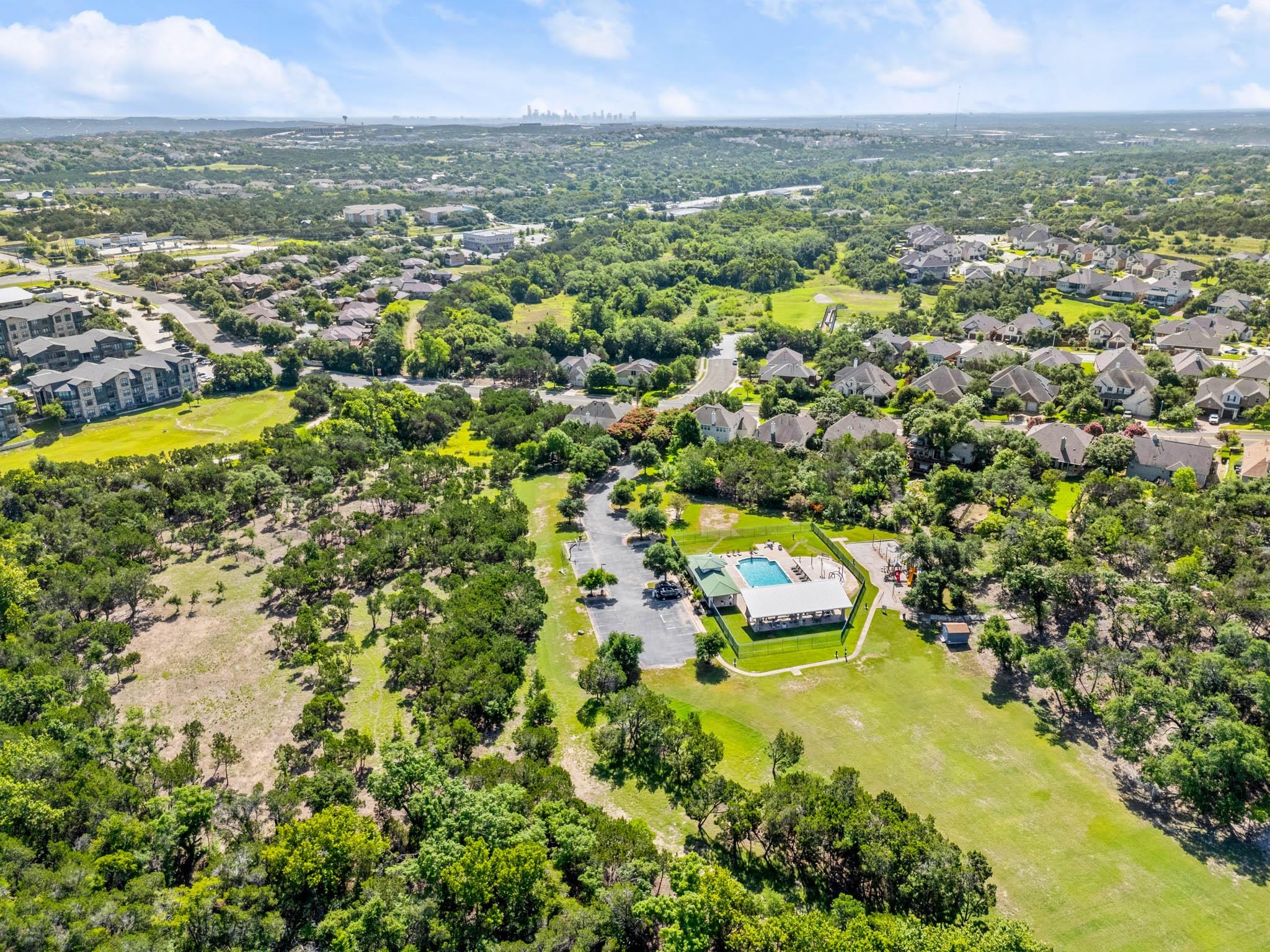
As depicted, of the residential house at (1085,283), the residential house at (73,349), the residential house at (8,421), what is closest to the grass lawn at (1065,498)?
the residential house at (1085,283)

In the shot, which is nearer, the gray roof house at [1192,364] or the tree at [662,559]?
the tree at [662,559]

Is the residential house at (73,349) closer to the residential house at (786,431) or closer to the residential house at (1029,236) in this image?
the residential house at (786,431)

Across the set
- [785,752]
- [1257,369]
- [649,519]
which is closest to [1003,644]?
[785,752]

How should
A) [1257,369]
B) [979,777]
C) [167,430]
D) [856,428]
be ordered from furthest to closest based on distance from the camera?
[167,430] < [1257,369] < [856,428] < [979,777]

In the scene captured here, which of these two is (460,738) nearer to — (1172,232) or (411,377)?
(411,377)

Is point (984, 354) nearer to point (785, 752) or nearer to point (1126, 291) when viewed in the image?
point (1126, 291)

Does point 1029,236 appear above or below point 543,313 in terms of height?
above

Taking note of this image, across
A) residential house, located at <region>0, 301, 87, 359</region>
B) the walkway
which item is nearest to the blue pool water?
the walkway
